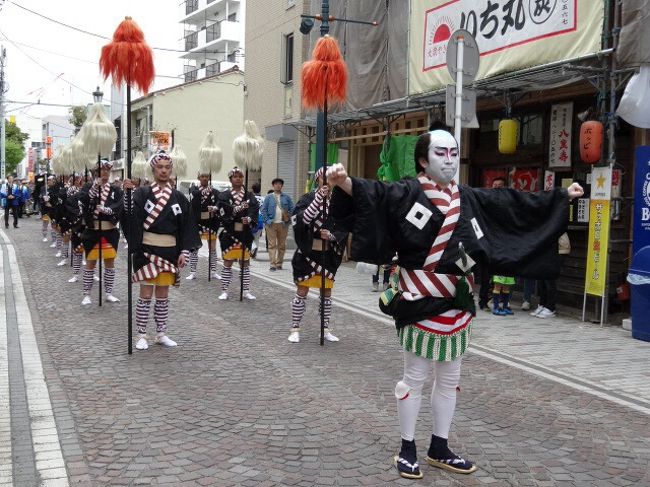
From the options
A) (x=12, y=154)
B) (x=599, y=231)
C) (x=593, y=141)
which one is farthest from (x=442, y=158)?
(x=12, y=154)

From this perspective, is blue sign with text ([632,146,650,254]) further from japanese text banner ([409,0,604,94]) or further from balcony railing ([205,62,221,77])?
balcony railing ([205,62,221,77])

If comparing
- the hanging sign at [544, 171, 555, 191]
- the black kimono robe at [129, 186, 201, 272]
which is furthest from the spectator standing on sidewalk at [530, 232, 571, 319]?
the black kimono robe at [129, 186, 201, 272]

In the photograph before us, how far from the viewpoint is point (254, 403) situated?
5.79 metres

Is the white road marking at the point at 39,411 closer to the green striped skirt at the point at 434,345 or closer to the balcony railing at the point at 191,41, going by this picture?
the green striped skirt at the point at 434,345

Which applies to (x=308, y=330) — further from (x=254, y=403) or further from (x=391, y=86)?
(x=391, y=86)

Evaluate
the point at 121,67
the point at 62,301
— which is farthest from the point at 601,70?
the point at 62,301

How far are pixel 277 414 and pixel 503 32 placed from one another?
26.4 ft

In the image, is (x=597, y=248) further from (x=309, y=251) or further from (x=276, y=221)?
(x=276, y=221)

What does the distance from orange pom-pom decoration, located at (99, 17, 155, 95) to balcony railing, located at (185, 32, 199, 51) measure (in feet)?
172

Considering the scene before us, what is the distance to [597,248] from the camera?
9719 mm

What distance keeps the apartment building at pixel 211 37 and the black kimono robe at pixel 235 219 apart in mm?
42256

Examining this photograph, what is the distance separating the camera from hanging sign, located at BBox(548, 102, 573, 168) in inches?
448

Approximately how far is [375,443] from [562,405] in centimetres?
201

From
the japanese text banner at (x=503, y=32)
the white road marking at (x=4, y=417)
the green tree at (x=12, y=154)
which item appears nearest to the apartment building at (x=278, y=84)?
the japanese text banner at (x=503, y=32)
